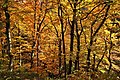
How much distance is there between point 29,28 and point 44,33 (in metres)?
2.58

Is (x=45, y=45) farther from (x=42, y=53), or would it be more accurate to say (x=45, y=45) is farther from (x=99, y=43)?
(x=99, y=43)

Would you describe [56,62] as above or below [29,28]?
below

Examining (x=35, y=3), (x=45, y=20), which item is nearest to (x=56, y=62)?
(x=45, y=20)

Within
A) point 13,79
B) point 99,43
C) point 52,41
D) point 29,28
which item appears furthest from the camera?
point 52,41

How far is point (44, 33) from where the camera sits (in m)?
25.5

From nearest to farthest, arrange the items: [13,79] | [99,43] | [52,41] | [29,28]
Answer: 1. [13,79]
2. [99,43]
3. [29,28]
4. [52,41]

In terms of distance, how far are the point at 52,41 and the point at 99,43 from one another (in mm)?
5913

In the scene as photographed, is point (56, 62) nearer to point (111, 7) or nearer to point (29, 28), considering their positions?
point (29, 28)

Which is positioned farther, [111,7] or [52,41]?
[52,41]

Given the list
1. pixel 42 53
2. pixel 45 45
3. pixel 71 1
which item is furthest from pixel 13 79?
pixel 45 45

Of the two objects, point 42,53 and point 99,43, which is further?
point 42,53

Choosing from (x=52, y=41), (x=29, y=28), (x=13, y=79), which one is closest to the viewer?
(x=13, y=79)

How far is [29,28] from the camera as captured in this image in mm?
23438

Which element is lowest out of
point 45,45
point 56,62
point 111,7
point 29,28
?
point 56,62
